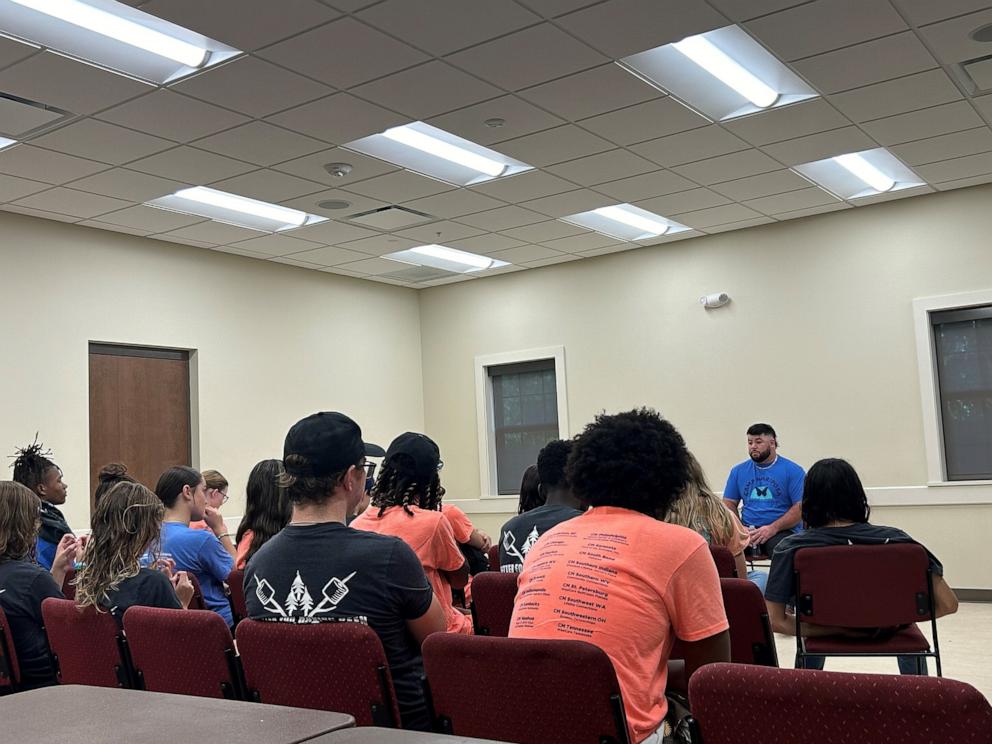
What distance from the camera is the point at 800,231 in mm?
8109

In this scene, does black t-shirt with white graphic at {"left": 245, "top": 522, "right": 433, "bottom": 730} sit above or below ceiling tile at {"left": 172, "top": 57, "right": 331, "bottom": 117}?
below

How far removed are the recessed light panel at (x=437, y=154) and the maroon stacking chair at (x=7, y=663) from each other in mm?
3494

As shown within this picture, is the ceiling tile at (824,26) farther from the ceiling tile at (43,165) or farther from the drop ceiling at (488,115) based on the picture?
the ceiling tile at (43,165)

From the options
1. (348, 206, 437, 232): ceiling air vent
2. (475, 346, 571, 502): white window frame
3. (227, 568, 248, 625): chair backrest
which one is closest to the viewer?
(227, 568, 248, 625): chair backrest

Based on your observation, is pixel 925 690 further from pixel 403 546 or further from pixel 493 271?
pixel 493 271

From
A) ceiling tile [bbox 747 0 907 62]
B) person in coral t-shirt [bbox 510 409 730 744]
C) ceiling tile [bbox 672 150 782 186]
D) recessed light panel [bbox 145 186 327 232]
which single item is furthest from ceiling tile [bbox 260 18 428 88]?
person in coral t-shirt [bbox 510 409 730 744]

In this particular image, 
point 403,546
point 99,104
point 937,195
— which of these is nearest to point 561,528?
point 403,546

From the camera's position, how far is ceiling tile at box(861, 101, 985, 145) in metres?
5.67

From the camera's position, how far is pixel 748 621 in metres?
2.84

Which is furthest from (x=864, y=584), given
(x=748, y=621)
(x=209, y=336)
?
(x=209, y=336)

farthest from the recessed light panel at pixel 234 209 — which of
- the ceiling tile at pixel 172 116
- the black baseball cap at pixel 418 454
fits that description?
the black baseball cap at pixel 418 454

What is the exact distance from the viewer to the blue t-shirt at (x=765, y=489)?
671cm

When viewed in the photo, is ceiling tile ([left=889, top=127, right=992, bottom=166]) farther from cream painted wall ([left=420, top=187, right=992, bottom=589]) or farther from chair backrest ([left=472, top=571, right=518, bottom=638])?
chair backrest ([left=472, top=571, right=518, bottom=638])

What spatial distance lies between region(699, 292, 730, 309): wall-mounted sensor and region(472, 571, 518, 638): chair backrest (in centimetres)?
577
